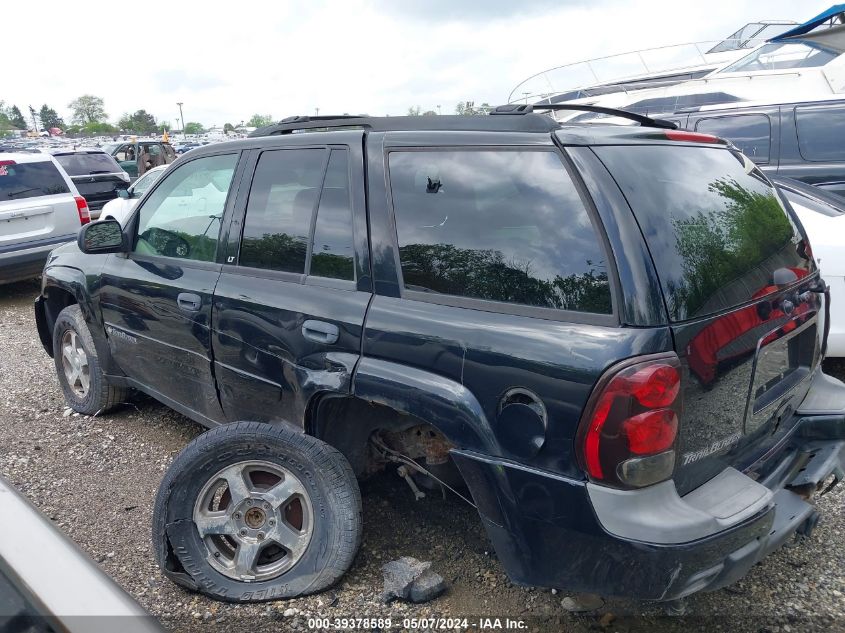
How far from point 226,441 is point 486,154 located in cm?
154

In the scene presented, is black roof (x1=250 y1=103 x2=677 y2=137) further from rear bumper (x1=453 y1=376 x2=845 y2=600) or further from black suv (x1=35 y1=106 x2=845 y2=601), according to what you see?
rear bumper (x1=453 y1=376 x2=845 y2=600)

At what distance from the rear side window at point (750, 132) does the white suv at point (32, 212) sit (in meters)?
7.71

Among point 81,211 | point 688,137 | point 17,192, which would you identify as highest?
point 688,137

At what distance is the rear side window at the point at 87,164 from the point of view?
11523 mm

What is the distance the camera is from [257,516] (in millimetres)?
2727

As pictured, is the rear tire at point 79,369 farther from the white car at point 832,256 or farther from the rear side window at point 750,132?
the rear side window at point 750,132

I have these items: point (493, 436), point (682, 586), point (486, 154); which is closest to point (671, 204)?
point (486, 154)

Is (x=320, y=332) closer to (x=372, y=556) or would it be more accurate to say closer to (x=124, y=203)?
(x=372, y=556)

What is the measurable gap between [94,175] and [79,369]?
814 cm

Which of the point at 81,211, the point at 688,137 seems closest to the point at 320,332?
the point at 688,137

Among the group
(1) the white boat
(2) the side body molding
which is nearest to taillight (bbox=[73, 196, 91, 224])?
(1) the white boat

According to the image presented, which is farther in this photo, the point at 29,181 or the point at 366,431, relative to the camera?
the point at 29,181

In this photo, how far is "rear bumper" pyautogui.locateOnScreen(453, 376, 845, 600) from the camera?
196 centimetres

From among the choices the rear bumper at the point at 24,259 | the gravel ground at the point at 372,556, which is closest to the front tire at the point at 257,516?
the gravel ground at the point at 372,556
